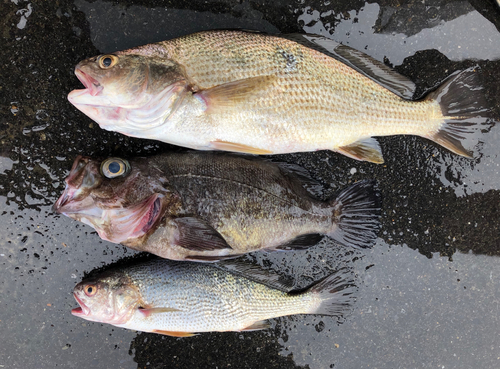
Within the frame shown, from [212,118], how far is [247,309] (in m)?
1.36

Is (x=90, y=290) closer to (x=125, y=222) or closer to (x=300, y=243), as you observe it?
(x=125, y=222)

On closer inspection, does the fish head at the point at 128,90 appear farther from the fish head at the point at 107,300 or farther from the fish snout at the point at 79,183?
the fish head at the point at 107,300

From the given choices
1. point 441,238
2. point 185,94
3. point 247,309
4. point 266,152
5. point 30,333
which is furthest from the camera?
point 441,238

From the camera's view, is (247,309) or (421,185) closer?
(247,309)

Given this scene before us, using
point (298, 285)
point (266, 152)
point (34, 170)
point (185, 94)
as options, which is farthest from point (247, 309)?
point (34, 170)

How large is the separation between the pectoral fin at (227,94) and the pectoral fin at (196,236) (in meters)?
0.70

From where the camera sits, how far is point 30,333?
8.01 feet

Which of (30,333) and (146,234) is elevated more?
(146,234)

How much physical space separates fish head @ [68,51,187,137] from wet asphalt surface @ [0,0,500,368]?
53 cm

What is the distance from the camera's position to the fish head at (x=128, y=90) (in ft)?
5.80

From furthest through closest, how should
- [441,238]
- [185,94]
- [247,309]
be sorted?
[441,238], [247,309], [185,94]

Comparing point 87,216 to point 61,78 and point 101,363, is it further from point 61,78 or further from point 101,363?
point 101,363

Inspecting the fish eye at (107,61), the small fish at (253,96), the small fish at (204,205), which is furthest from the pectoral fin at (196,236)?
the fish eye at (107,61)

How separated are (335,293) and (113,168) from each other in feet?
6.27
